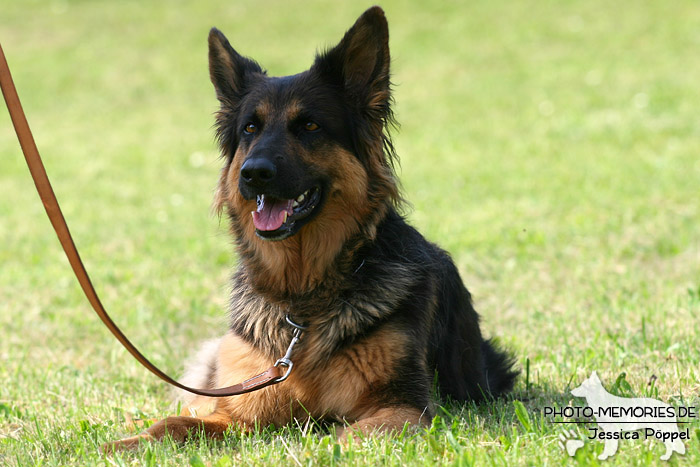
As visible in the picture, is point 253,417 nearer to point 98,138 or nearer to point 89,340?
point 89,340

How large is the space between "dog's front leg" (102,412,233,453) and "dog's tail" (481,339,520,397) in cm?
175

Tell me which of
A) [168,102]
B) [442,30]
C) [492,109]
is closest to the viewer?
[492,109]

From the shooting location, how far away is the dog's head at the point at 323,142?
172 inches

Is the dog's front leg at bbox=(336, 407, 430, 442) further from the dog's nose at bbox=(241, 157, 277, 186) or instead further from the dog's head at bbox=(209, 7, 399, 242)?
the dog's nose at bbox=(241, 157, 277, 186)

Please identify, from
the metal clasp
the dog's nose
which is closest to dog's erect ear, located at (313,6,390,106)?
the dog's nose

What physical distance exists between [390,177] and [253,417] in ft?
5.27

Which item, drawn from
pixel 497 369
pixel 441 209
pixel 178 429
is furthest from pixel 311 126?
pixel 441 209

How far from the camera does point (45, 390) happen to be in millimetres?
5699

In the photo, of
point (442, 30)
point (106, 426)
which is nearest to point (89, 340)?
point (106, 426)

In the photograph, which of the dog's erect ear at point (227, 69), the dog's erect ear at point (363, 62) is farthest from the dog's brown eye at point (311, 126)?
the dog's erect ear at point (227, 69)

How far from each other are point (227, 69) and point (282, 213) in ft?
3.77

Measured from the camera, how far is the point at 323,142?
4520 mm

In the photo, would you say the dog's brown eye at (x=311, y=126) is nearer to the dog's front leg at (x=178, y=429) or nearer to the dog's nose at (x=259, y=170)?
the dog's nose at (x=259, y=170)

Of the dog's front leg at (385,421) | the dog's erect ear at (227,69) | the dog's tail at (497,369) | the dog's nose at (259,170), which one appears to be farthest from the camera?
the dog's tail at (497,369)
